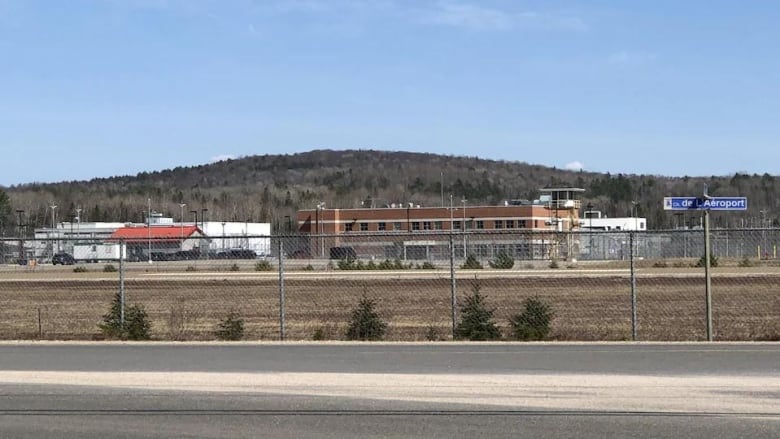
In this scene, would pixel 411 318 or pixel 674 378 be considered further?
pixel 411 318

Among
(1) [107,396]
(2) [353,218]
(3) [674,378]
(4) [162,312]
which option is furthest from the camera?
(2) [353,218]

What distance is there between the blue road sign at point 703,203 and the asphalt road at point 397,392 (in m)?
2.74

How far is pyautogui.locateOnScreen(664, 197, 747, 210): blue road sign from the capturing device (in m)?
16.4

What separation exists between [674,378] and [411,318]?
1345cm

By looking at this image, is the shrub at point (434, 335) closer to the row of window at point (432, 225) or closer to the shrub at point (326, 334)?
the shrub at point (326, 334)

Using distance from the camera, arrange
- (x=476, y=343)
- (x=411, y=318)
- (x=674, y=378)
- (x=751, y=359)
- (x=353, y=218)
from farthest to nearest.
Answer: (x=353, y=218) → (x=411, y=318) → (x=476, y=343) → (x=751, y=359) → (x=674, y=378)

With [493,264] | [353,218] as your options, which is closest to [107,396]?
[493,264]

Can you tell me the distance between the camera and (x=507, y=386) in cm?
1081

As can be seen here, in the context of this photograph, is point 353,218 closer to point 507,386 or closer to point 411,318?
point 411,318

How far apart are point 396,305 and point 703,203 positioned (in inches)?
575

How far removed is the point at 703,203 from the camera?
53.7ft

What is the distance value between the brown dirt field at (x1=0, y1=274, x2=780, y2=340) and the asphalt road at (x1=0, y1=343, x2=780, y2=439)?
3.77 meters

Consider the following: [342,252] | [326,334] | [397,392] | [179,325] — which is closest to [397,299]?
[179,325]

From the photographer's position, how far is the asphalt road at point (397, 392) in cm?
863
